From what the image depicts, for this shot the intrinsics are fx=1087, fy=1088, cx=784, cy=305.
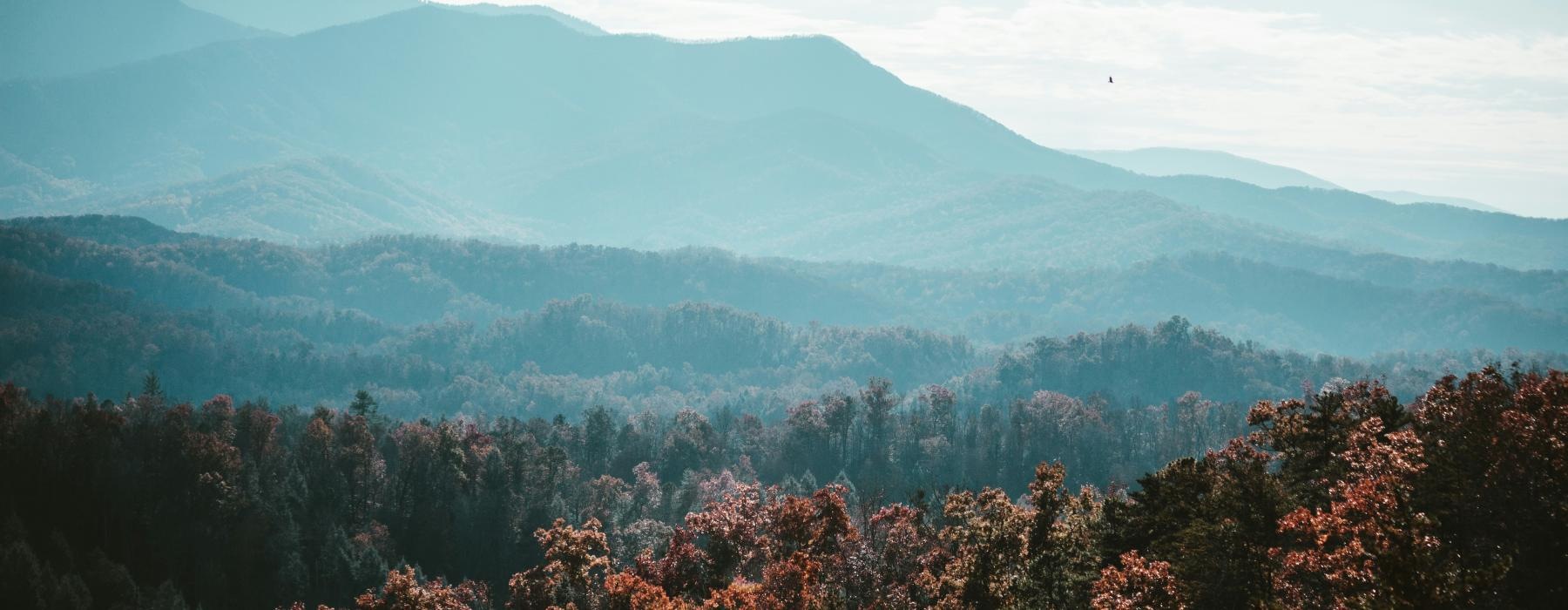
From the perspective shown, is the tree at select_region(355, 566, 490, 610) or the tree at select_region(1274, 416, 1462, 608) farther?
the tree at select_region(355, 566, 490, 610)

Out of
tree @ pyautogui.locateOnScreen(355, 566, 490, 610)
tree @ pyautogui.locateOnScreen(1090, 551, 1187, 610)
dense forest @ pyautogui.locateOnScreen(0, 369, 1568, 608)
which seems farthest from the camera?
tree @ pyautogui.locateOnScreen(355, 566, 490, 610)

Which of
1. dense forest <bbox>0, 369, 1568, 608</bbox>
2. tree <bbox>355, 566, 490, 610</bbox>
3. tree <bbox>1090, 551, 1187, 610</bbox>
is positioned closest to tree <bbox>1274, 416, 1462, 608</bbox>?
dense forest <bbox>0, 369, 1568, 608</bbox>

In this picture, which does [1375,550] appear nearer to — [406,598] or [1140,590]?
[1140,590]

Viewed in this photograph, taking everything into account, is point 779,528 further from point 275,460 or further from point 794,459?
point 794,459

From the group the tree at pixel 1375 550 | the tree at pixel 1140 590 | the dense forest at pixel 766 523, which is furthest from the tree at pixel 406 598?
the tree at pixel 1375 550

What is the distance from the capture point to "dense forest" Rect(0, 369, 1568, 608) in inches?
1039

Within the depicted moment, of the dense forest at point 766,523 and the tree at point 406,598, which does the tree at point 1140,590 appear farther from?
the tree at point 406,598

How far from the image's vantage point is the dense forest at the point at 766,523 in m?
26.4

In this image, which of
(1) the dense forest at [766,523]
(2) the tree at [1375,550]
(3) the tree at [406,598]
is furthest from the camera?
(3) the tree at [406,598]

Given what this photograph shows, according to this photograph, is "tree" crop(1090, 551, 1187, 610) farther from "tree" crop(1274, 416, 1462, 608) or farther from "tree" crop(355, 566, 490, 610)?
"tree" crop(355, 566, 490, 610)

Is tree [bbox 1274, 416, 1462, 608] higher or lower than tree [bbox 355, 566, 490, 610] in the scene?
higher

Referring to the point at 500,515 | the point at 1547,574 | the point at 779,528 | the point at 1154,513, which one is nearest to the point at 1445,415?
the point at 1154,513

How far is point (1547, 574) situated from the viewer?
24.2m

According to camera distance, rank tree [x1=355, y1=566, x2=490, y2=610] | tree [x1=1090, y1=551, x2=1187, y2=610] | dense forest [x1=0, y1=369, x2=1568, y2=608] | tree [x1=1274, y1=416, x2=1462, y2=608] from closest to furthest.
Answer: tree [x1=1274, y1=416, x2=1462, y2=608] < dense forest [x1=0, y1=369, x2=1568, y2=608] < tree [x1=1090, y1=551, x2=1187, y2=610] < tree [x1=355, y1=566, x2=490, y2=610]
